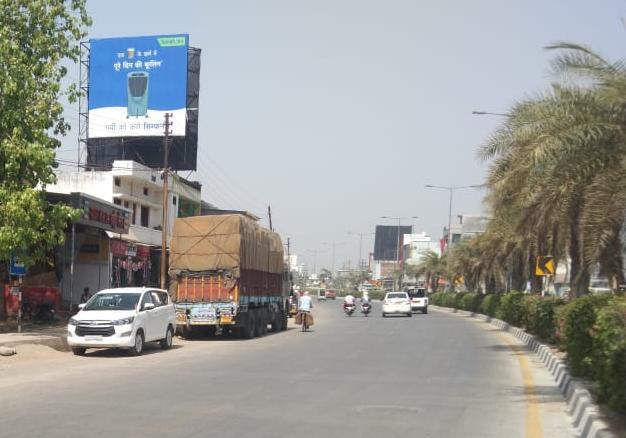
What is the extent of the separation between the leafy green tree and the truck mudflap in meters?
4.69

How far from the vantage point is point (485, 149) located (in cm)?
2456

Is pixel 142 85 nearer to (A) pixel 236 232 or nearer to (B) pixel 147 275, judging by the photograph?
(B) pixel 147 275

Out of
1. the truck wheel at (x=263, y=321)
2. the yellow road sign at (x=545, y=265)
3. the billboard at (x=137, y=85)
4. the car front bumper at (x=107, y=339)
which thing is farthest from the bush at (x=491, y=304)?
the car front bumper at (x=107, y=339)

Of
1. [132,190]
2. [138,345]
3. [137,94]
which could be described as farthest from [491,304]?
[138,345]

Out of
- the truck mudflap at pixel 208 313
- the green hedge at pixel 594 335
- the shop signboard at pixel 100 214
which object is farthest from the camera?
the shop signboard at pixel 100 214

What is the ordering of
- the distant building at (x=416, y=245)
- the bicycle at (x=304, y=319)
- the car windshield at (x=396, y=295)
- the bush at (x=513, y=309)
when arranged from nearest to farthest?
the bush at (x=513, y=309) → the bicycle at (x=304, y=319) → the car windshield at (x=396, y=295) → the distant building at (x=416, y=245)

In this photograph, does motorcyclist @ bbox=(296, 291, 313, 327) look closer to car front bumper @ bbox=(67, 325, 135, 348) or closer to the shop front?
the shop front

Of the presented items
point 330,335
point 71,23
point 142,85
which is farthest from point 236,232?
point 142,85

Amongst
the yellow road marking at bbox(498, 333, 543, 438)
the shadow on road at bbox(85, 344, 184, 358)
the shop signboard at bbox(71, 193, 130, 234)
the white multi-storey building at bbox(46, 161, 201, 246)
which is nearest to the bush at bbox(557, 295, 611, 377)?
→ the yellow road marking at bbox(498, 333, 543, 438)

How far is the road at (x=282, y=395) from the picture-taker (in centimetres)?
966

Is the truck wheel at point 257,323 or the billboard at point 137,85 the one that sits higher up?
the billboard at point 137,85

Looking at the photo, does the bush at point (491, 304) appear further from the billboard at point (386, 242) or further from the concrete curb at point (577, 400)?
the billboard at point (386, 242)

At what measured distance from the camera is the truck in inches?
1008

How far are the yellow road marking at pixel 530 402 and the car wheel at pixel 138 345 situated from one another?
30.6 ft
